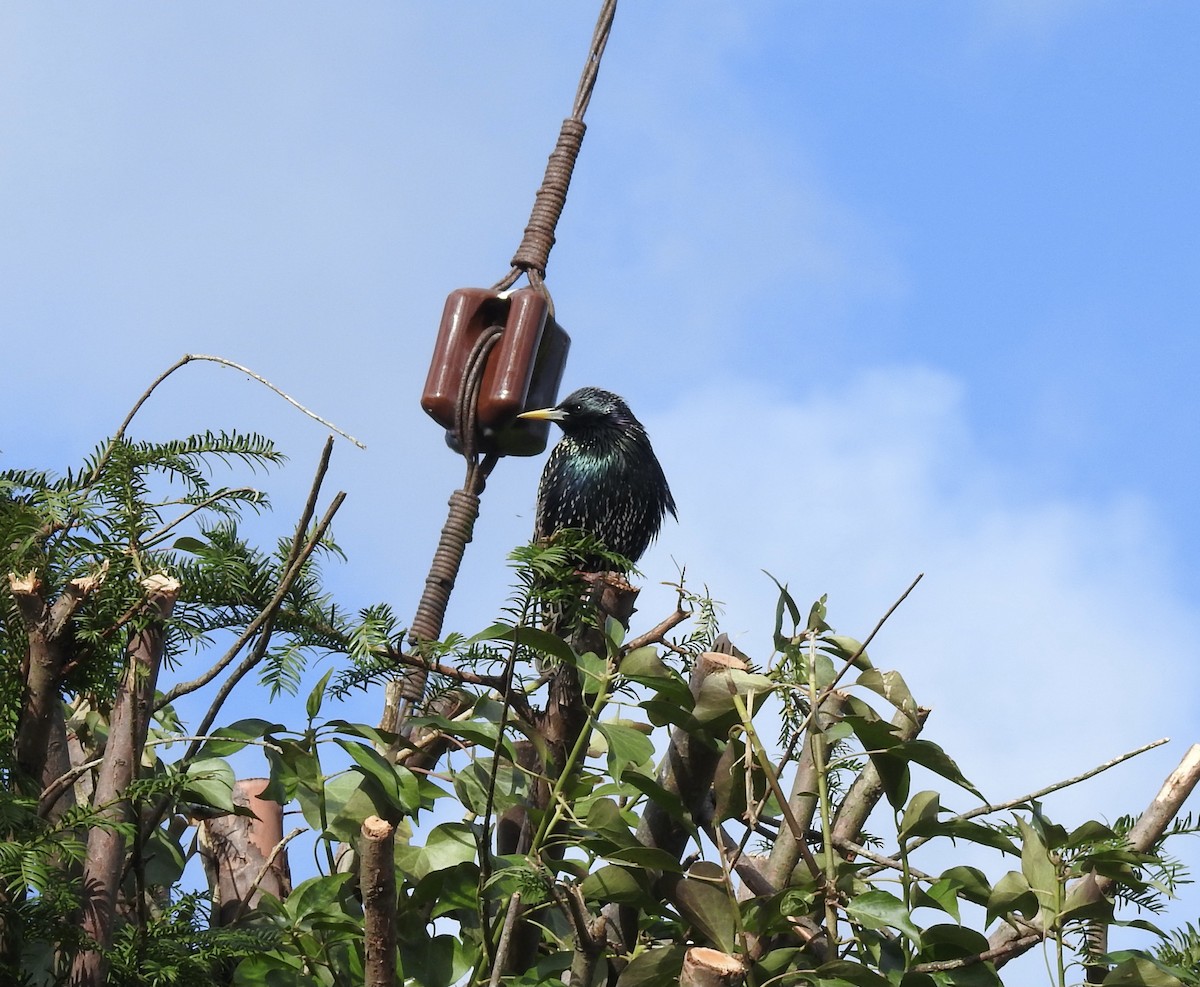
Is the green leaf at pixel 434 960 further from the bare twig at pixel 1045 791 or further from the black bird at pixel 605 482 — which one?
the black bird at pixel 605 482

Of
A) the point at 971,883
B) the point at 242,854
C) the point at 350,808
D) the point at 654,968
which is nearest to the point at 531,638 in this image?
the point at 350,808

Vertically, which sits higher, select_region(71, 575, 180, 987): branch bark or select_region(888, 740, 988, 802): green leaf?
select_region(888, 740, 988, 802): green leaf

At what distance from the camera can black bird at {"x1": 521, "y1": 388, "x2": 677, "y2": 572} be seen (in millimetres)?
3691

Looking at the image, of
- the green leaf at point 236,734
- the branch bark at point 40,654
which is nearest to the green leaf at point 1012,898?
the green leaf at point 236,734

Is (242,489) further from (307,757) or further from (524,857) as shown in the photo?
(524,857)

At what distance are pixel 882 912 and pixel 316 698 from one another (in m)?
0.69

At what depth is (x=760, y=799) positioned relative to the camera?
6.12 feet

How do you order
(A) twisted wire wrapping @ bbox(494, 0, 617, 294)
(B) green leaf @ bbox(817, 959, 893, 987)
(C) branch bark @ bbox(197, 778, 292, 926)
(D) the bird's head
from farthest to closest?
(D) the bird's head < (A) twisted wire wrapping @ bbox(494, 0, 617, 294) < (C) branch bark @ bbox(197, 778, 292, 926) < (B) green leaf @ bbox(817, 959, 893, 987)

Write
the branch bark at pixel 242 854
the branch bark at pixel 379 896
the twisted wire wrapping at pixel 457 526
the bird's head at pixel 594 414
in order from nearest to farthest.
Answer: the branch bark at pixel 379 896
the branch bark at pixel 242 854
the twisted wire wrapping at pixel 457 526
the bird's head at pixel 594 414

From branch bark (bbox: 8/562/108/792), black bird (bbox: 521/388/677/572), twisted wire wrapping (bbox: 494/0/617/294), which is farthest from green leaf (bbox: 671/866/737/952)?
black bird (bbox: 521/388/677/572)

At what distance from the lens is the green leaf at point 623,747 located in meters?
1.85

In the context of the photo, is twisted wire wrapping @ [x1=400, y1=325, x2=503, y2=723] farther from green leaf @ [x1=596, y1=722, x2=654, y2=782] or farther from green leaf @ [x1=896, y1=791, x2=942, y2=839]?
green leaf @ [x1=896, y1=791, x2=942, y2=839]

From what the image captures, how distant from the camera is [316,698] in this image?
1.83 m

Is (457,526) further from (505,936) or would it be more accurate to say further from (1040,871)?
(1040,871)
